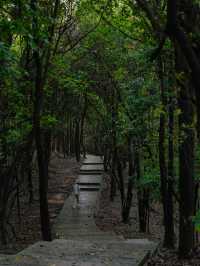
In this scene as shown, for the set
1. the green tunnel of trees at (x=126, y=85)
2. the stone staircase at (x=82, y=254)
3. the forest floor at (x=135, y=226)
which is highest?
the green tunnel of trees at (x=126, y=85)

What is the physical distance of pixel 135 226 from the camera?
1767cm

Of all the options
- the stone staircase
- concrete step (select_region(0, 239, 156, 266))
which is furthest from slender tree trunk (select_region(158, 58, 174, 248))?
concrete step (select_region(0, 239, 156, 266))

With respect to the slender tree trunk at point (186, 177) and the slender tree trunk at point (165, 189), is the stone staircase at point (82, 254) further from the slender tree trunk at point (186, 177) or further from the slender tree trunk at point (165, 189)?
the slender tree trunk at point (165, 189)

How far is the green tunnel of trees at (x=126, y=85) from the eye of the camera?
20.6 feet

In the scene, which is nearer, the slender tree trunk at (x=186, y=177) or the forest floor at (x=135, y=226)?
the slender tree trunk at (x=186, y=177)

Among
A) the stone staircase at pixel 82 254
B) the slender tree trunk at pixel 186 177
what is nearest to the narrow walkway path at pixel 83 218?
the stone staircase at pixel 82 254

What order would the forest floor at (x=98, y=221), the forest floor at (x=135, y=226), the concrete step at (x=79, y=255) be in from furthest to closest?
the forest floor at (x=98, y=221) < the forest floor at (x=135, y=226) < the concrete step at (x=79, y=255)

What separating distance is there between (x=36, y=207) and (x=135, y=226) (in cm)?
508

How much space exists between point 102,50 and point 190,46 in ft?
44.6

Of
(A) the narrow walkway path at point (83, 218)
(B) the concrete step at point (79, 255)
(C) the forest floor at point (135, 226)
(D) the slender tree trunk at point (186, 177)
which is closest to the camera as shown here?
(B) the concrete step at point (79, 255)

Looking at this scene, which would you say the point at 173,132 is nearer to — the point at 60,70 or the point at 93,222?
the point at 60,70

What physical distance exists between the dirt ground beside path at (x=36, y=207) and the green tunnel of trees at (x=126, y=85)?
0.75 meters

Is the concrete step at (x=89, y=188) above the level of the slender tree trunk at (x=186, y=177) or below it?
below

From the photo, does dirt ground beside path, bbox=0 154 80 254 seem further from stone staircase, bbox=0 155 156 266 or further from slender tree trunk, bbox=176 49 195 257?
slender tree trunk, bbox=176 49 195 257
